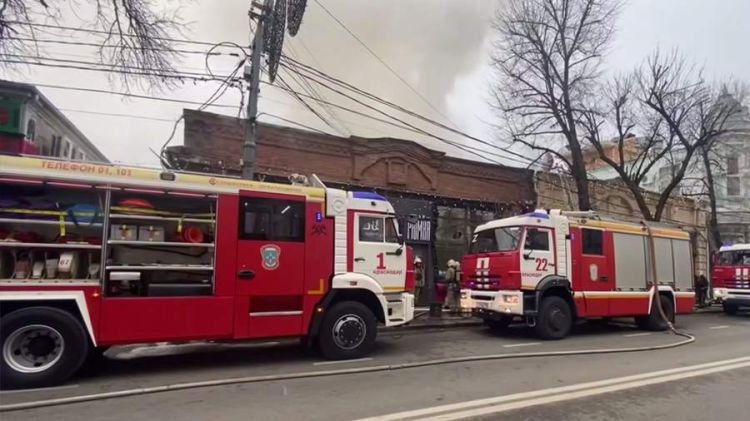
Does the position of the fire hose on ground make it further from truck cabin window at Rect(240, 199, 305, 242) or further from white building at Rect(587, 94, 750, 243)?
white building at Rect(587, 94, 750, 243)

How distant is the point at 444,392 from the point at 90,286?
196 inches

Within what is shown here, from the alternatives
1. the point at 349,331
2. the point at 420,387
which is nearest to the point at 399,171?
the point at 349,331

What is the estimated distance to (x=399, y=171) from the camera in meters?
17.5

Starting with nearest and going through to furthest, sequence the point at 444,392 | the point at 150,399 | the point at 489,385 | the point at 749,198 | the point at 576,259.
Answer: the point at 150,399 → the point at 444,392 → the point at 489,385 → the point at 576,259 → the point at 749,198

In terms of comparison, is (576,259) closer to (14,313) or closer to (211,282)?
(211,282)

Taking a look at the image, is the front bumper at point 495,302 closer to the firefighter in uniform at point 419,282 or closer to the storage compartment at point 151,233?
the firefighter in uniform at point 419,282

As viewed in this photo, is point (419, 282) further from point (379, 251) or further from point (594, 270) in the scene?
point (379, 251)

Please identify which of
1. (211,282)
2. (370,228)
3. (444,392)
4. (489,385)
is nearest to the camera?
(444,392)

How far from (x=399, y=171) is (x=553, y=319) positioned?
754 centimetres

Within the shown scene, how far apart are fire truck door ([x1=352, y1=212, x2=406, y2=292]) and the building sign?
7762 mm

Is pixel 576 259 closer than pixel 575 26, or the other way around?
pixel 576 259

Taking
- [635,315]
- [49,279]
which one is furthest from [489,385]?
[635,315]

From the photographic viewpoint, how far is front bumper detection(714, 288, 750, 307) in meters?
19.1

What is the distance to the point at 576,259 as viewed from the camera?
495 inches
